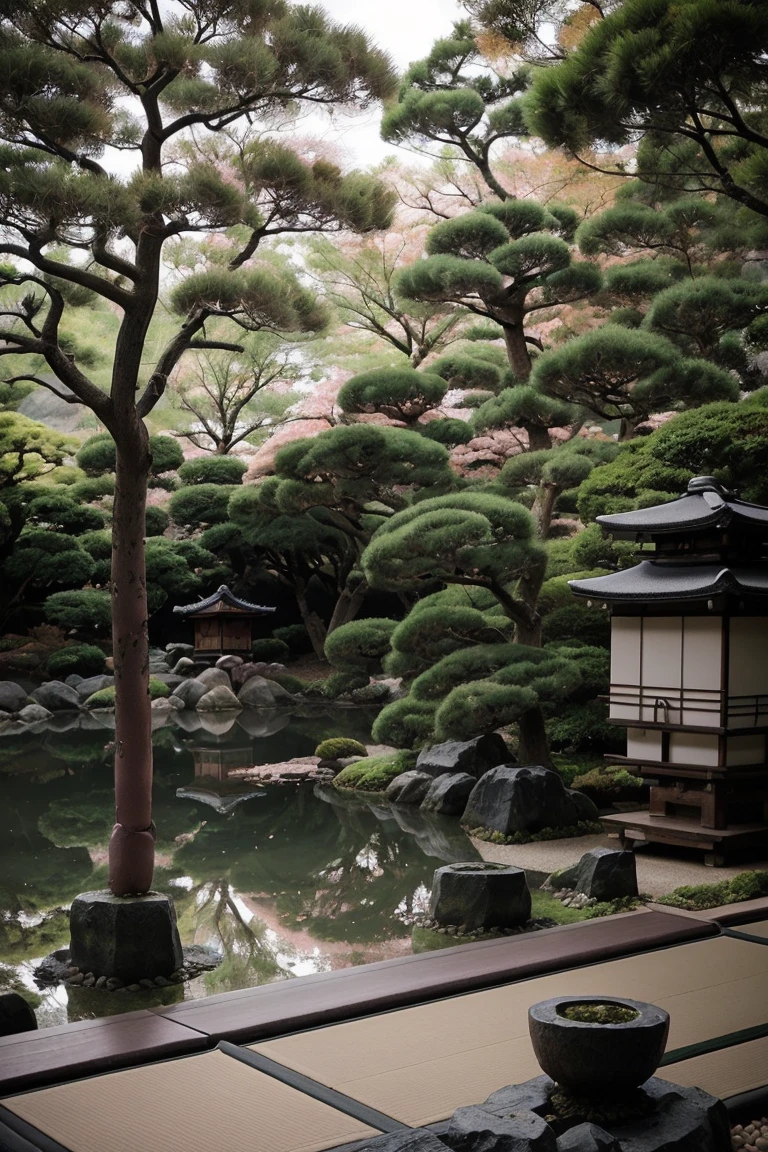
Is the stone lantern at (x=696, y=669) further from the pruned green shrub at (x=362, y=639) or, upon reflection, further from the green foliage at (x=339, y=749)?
the green foliage at (x=339, y=749)

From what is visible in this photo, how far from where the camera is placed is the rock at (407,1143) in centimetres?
276

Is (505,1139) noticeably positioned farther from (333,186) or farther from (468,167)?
(468,167)

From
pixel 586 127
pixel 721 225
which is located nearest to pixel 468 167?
pixel 721 225

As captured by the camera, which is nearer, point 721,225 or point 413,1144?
point 413,1144

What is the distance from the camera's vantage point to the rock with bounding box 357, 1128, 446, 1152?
9.06ft

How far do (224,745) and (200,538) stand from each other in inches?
362

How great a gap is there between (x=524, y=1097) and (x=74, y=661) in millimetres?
18197

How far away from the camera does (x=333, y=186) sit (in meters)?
6.65

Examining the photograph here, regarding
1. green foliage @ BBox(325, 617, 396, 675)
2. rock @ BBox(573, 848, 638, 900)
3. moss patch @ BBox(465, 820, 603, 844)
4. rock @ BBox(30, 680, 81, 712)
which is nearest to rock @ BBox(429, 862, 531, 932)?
rock @ BBox(573, 848, 638, 900)

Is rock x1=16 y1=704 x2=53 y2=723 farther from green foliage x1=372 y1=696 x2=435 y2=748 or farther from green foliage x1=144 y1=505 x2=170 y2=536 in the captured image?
green foliage x1=372 y1=696 x2=435 y2=748

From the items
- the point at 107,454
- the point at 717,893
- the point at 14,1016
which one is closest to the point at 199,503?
the point at 107,454

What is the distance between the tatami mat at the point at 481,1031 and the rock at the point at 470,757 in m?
5.49

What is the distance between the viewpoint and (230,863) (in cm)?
872

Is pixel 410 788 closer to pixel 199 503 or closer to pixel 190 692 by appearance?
pixel 190 692
